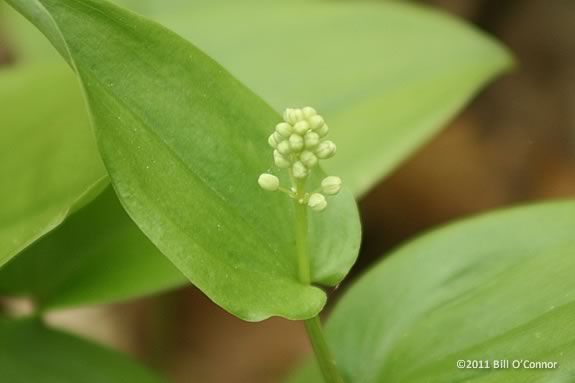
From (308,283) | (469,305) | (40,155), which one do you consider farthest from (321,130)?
(40,155)

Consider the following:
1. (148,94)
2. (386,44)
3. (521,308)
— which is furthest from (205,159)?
(386,44)

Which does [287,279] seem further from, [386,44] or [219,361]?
[219,361]

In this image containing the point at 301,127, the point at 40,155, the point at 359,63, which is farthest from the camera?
the point at 359,63

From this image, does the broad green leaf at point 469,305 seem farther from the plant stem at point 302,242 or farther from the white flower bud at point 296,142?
the white flower bud at point 296,142

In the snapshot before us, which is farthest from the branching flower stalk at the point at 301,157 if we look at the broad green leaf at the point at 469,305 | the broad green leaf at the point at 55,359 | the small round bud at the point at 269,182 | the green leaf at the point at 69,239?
the broad green leaf at the point at 55,359

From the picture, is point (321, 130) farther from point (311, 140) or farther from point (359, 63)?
point (359, 63)

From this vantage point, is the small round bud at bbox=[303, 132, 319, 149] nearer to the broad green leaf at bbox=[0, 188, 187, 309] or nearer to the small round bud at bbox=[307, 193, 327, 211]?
the small round bud at bbox=[307, 193, 327, 211]

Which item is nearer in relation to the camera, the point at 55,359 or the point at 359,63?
the point at 55,359
